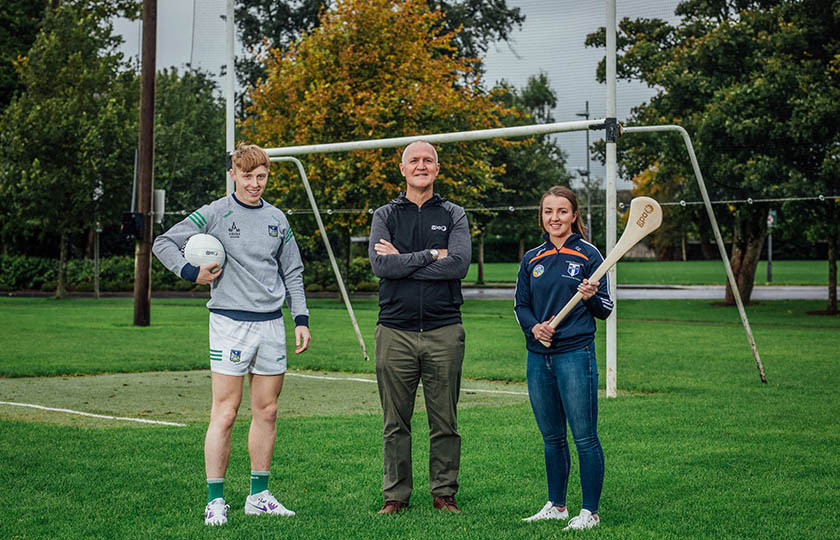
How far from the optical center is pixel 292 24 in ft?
115

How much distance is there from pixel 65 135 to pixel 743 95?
2017 centimetres

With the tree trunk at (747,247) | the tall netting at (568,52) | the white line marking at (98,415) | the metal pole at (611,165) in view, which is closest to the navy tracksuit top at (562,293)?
the white line marking at (98,415)

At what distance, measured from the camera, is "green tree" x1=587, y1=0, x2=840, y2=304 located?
21.3 metres

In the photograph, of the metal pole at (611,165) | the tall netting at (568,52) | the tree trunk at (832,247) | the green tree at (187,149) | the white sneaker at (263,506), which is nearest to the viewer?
the white sneaker at (263,506)

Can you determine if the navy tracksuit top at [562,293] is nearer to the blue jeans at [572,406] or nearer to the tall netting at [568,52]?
the blue jeans at [572,406]

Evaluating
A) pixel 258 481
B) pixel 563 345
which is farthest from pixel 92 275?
pixel 563 345

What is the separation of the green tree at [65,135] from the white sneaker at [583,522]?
26955mm

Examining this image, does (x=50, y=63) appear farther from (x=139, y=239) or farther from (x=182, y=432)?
(x=182, y=432)

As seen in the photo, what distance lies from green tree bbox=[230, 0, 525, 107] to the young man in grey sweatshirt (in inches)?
844

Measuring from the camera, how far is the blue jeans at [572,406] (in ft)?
15.2

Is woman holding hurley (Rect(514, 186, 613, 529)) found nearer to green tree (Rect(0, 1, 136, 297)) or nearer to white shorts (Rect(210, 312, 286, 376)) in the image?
white shorts (Rect(210, 312, 286, 376))

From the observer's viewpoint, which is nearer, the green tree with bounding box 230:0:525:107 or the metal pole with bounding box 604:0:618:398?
the metal pole with bounding box 604:0:618:398

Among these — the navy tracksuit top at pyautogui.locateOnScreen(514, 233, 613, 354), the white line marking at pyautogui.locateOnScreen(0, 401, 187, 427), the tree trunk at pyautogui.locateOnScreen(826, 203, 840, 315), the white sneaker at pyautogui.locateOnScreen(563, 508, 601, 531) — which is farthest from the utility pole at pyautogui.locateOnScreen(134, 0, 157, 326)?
the tree trunk at pyautogui.locateOnScreen(826, 203, 840, 315)

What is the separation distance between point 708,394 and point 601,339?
7.52m
